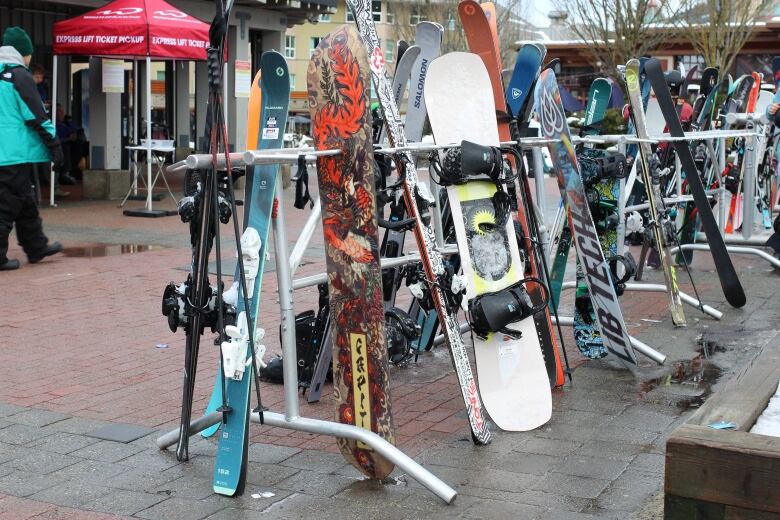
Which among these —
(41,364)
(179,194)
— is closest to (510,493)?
(41,364)

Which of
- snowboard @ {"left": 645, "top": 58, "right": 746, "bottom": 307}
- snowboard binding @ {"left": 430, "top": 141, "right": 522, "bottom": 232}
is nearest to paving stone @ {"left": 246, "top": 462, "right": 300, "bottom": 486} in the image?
snowboard binding @ {"left": 430, "top": 141, "right": 522, "bottom": 232}

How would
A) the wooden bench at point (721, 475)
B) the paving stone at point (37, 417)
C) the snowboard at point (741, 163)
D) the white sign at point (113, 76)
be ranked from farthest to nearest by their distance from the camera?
the white sign at point (113, 76), the snowboard at point (741, 163), the paving stone at point (37, 417), the wooden bench at point (721, 475)

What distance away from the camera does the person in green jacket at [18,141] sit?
8984mm

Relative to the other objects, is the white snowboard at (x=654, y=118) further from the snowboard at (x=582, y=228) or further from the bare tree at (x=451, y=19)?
the bare tree at (x=451, y=19)

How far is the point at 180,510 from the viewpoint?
12.1 feet

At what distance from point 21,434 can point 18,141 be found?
5168mm

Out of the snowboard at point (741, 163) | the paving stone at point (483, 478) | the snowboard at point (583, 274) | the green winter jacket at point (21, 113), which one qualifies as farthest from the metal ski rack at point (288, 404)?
the snowboard at point (741, 163)

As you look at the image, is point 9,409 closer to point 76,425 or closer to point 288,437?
point 76,425

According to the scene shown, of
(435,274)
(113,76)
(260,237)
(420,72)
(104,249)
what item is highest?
(113,76)

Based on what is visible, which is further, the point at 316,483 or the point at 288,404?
the point at 288,404

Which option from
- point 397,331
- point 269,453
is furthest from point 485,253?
point 269,453

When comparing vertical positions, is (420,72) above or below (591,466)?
above

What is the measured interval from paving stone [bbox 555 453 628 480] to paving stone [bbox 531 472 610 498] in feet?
0.17

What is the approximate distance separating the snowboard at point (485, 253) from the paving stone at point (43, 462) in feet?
6.25
